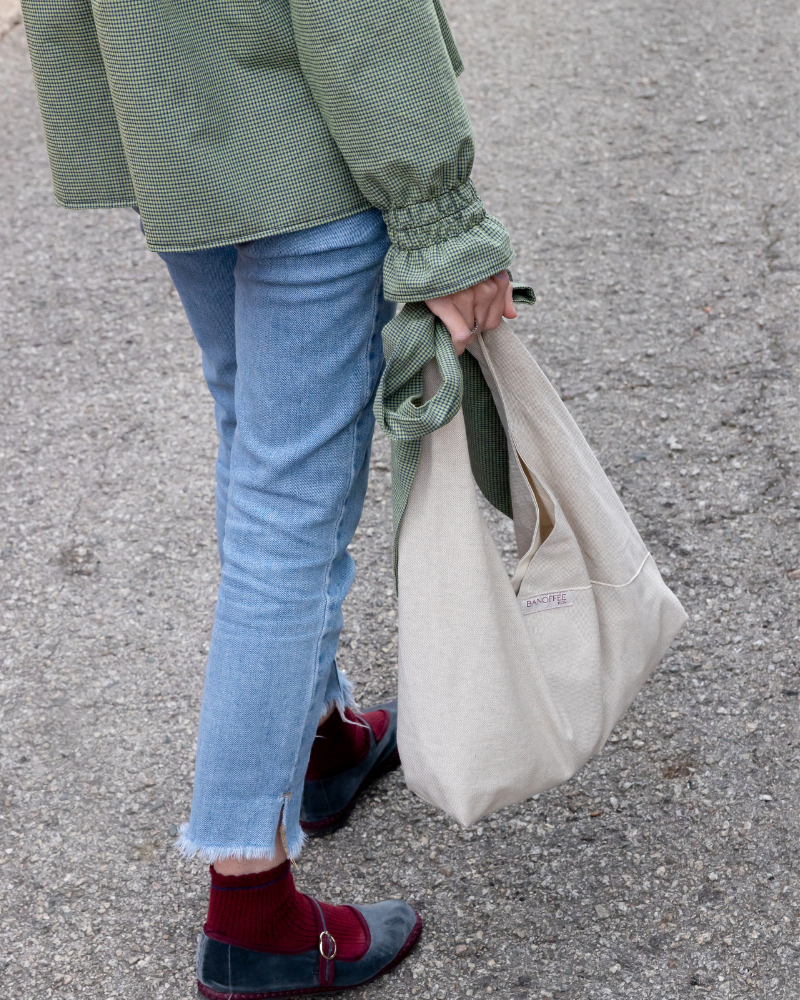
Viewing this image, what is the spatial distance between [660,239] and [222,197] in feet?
7.76

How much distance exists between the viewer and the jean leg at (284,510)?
1271mm

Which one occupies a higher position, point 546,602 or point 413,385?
point 413,385

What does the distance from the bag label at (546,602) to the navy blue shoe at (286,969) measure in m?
0.55

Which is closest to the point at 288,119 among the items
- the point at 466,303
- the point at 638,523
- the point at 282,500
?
the point at 466,303

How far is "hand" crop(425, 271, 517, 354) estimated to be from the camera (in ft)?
4.17

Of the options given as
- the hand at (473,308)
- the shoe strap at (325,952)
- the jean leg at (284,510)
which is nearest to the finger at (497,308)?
the hand at (473,308)

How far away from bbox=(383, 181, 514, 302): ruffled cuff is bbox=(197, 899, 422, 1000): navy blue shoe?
0.92 m

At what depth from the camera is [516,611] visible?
1.43 m

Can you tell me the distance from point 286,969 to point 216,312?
0.93 metres

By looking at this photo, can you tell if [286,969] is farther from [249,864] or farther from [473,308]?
[473,308]

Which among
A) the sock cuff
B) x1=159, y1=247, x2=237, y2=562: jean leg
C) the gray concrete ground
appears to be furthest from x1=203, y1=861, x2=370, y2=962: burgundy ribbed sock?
x1=159, y1=247, x2=237, y2=562: jean leg

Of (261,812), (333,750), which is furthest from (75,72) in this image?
(333,750)

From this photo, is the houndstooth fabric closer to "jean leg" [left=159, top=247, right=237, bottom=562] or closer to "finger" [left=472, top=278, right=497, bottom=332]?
"finger" [left=472, top=278, right=497, bottom=332]

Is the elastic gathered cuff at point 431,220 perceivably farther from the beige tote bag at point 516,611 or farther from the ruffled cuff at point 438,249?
the beige tote bag at point 516,611
